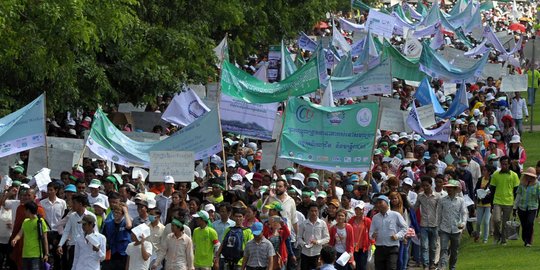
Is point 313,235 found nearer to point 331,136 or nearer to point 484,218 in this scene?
point 331,136

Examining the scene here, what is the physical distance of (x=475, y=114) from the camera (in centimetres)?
3634

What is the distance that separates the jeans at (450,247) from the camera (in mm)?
22375

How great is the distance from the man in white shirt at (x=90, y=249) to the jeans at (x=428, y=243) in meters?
5.01

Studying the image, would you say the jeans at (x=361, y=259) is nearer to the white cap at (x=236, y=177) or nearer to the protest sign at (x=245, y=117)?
the white cap at (x=236, y=177)

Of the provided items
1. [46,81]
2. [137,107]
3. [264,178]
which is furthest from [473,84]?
[264,178]

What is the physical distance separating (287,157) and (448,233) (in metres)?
2.84

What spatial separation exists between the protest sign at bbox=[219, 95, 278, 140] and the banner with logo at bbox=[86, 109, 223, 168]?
77.8 inches

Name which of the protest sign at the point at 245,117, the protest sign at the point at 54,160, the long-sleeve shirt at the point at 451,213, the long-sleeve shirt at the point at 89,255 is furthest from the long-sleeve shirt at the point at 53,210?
the protest sign at the point at 245,117

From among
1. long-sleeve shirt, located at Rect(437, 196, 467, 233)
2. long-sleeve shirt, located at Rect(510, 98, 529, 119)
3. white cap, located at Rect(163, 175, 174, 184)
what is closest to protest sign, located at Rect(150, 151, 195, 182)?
white cap, located at Rect(163, 175, 174, 184)

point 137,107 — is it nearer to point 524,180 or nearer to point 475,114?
point 475,114

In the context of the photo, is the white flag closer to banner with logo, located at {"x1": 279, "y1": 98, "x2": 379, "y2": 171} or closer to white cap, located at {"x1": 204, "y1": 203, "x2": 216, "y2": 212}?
banner with logo, located at {"x1": 279, "y1": 98, "x2": 379, "y2": 171}

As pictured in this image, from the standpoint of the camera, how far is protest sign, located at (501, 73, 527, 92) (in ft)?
124

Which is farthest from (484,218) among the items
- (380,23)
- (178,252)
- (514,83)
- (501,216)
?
(380,23)

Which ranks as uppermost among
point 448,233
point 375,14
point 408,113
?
point 375,14
